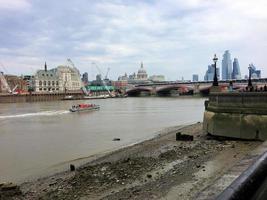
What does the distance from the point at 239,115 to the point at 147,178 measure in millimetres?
10631

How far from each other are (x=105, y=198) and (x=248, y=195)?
383 inches

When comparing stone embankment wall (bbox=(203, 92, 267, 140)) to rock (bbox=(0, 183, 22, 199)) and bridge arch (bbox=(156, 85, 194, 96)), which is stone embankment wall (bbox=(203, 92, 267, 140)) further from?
bridge arch (bbox=(156, 85, 194, 96))

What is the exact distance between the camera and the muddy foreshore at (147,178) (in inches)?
535

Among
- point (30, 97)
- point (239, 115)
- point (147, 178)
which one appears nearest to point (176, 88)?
point (30, 97)

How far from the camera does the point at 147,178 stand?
15.6 m

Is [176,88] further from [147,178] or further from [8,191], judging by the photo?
[8,191]

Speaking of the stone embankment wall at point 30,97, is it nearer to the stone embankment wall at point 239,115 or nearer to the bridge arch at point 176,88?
the bridge arch at point 176,88

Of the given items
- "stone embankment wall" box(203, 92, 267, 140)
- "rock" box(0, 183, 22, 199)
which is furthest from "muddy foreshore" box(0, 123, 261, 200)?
"stone embankment wall" box(203, 92, 267, 140)

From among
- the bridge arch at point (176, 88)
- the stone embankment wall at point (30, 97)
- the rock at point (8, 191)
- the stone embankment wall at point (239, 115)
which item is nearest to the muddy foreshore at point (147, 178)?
the rock at point (8, 191)

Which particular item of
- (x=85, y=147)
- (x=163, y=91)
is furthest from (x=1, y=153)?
(x=163, y=91)

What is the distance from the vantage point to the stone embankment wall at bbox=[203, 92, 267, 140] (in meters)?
23.5

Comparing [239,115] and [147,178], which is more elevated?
[239,115]

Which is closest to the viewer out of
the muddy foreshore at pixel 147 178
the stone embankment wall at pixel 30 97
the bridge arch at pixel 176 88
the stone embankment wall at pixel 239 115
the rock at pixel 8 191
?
the muddy foreshore at pixel 147 178

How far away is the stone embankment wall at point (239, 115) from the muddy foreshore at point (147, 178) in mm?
2056
